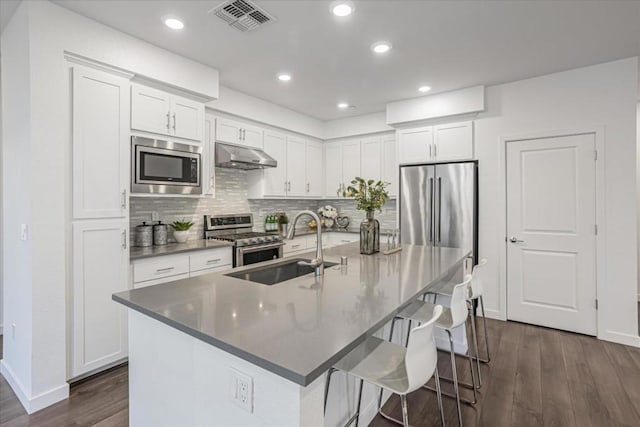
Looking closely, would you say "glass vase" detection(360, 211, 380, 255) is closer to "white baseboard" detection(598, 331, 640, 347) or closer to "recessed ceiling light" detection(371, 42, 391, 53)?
"recessed ceiling light" detection(371, 42, 391, 53)

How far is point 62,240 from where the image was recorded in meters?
2.25

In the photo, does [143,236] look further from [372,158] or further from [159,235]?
[372,158]

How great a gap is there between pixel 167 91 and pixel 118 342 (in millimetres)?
2176

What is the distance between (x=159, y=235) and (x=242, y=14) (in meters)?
2.17

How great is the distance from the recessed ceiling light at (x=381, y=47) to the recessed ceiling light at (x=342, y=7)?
53cm

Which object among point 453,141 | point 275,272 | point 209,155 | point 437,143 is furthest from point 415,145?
point 275,272

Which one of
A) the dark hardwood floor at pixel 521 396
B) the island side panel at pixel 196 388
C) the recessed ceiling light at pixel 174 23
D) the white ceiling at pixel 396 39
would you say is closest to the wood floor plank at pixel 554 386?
the dark hardwood floor at pixel 521 396

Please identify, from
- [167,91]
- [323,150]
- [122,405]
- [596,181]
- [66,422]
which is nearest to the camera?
[66,422]

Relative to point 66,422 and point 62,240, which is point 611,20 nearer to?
point 62,240

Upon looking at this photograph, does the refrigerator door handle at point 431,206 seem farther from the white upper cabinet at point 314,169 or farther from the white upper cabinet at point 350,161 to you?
the white upper cabinet at point 314,169

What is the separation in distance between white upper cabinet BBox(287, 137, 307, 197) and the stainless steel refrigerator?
1.51m

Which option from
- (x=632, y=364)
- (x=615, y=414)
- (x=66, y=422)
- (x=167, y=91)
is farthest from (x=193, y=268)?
(x=632, y=364)

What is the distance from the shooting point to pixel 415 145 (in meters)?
4.32

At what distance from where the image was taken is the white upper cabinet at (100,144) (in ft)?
7.70
